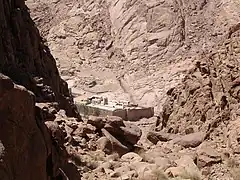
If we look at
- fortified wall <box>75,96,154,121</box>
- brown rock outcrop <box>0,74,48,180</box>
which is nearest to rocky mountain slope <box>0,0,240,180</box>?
brown rock outcrop <box>0,74,48,180</box>

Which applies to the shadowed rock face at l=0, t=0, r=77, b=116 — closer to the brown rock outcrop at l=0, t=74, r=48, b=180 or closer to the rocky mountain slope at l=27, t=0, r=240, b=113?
the brown rock outcrop at l=0, t=74, r=48, b=180

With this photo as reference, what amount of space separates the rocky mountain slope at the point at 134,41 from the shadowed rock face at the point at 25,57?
16.7 metres

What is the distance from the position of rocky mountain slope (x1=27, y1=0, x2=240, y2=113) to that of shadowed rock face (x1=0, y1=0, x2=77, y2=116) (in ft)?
54.9

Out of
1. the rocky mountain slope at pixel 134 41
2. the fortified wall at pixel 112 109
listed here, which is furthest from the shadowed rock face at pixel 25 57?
the rocky mountain slope at pixel 134 41

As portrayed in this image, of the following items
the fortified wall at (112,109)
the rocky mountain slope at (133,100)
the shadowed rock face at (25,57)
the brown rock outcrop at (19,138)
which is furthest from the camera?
the fortified wall at (112,109)

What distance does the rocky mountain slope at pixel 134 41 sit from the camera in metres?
35.8

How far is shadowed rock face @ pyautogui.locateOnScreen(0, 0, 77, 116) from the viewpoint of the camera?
1245cm

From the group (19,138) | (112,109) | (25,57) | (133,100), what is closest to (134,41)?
(133,100)

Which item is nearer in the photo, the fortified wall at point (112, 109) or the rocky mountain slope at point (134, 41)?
the fortified wall at point (112, 109)

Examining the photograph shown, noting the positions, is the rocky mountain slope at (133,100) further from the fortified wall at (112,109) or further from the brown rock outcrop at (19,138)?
the fortified wall at (112,109)

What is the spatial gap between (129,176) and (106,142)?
112 inches

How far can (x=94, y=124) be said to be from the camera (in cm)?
1220

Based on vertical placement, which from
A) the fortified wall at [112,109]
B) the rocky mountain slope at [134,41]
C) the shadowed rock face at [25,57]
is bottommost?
the fortified wall at [112,109]

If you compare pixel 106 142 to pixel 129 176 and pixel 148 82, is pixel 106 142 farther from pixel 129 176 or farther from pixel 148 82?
pixel 148 82
